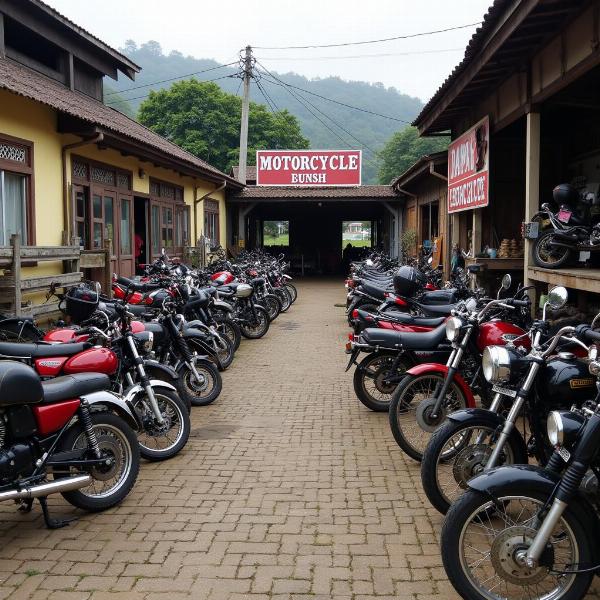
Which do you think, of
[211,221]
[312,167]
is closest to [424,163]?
[211,221]

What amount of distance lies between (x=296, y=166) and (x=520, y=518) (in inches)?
886

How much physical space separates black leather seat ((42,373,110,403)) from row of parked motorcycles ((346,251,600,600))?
79.8 inches

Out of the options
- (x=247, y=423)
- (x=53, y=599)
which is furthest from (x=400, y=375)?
(x=53, y=599)

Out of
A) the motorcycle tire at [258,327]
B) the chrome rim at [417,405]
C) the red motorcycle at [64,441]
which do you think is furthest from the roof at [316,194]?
the red motorcycle at [64,441]

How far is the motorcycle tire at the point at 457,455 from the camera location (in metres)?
3.74

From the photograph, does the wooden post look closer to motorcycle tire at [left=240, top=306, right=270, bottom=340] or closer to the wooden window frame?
the wooden window frame

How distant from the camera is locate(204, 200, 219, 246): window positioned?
20.0 meters

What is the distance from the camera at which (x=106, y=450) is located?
415 centimetres

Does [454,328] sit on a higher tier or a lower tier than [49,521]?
higher

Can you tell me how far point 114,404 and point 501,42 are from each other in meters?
5.32

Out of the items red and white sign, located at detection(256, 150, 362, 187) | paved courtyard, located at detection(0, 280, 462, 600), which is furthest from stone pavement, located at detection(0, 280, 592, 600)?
red and white sign, located at detection(256, 150, 362, 187)

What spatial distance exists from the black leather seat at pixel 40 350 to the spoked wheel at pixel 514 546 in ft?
8.87

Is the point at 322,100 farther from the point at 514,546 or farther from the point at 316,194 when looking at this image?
the point at 514,546

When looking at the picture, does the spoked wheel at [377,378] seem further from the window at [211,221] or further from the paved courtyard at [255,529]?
the window at [211,221]
